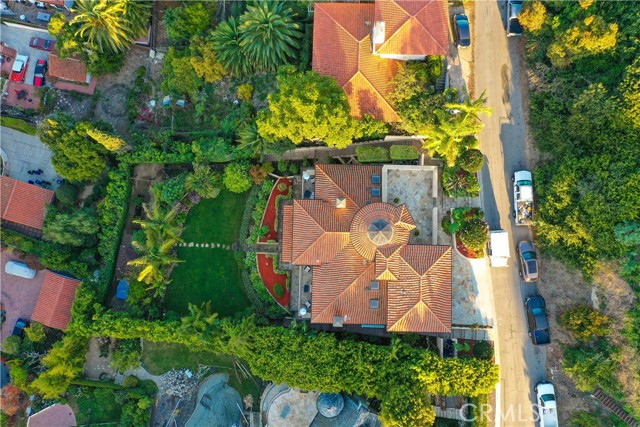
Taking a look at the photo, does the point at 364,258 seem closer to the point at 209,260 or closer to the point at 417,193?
the point at 417,193

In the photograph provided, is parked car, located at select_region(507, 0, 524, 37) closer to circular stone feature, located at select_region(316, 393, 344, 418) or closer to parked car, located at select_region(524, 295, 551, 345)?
parked car, located at select_region(524, 295, 551, 345)

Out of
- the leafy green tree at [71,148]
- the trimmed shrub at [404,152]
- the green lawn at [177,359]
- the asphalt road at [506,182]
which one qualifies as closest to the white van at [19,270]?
the leafy green tree at [71,148]

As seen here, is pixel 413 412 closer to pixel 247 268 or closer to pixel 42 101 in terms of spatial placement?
pixel 247 268

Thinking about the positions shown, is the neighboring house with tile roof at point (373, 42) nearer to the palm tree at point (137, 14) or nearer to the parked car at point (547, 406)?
the palm tree at point (137, 14)

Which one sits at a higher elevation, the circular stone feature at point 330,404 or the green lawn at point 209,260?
the green lawn at point 209,260

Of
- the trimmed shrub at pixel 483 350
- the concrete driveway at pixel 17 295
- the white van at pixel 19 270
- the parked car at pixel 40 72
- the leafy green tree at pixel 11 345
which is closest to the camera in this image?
the trimmed shrub at pixel 483 350
